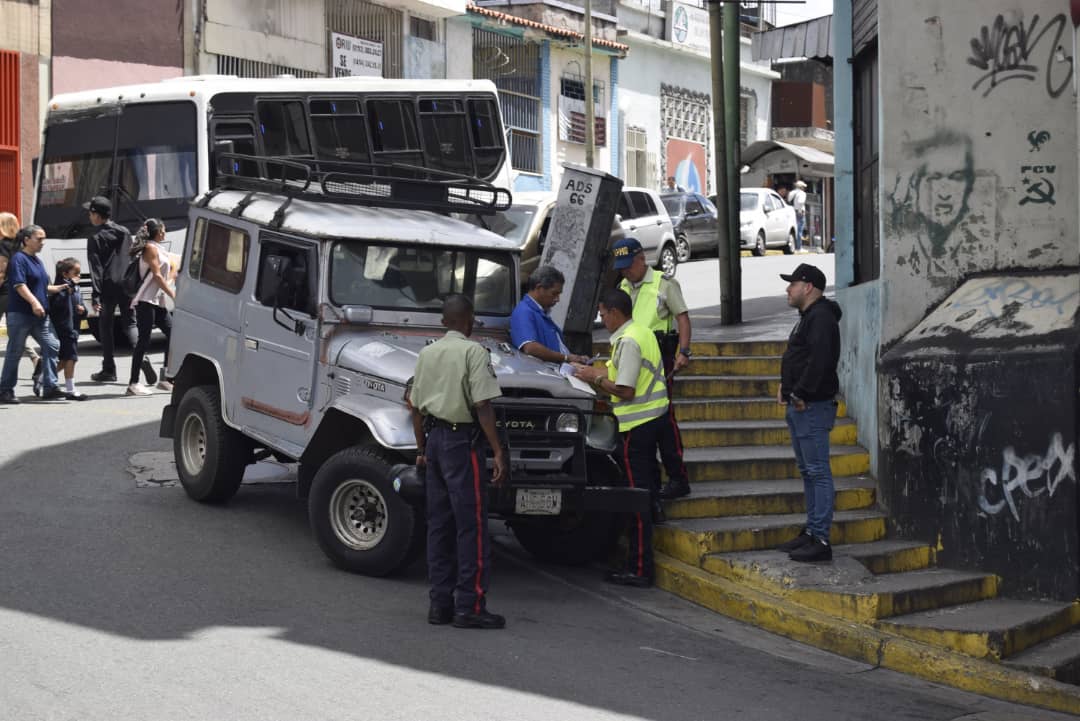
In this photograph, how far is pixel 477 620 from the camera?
8.27 metres

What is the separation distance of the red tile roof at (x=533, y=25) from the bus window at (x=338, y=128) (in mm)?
18173

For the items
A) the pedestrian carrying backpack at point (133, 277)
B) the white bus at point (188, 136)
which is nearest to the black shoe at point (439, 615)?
the pedestrian carrying backpack at point (133, 277)

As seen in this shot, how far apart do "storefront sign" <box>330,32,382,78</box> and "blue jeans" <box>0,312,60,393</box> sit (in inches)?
733

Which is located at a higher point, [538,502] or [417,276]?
[417,276]

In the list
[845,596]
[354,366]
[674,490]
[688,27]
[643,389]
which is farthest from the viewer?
[688,27]

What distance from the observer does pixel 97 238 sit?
15320 millimetres

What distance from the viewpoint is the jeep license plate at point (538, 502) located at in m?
8.86

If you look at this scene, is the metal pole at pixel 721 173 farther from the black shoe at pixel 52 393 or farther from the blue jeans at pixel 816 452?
the black shoe at pixel 52 393

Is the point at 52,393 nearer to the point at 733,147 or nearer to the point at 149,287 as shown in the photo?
the point at 149,287

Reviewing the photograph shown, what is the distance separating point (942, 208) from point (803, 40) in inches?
177

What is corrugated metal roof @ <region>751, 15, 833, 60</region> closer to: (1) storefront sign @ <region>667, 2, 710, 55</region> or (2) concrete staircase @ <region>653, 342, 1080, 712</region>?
(2) concrete staircase @ <region>653, 342, 1080, 712</region>

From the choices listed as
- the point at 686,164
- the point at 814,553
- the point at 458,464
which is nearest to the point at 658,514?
the point at 814,553

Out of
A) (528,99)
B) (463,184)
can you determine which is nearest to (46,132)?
(463,184)

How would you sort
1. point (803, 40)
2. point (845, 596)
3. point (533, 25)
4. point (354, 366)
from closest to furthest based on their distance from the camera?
point (845, 596) → point (354, 366) → point (803, 40) → point (533, 25)
